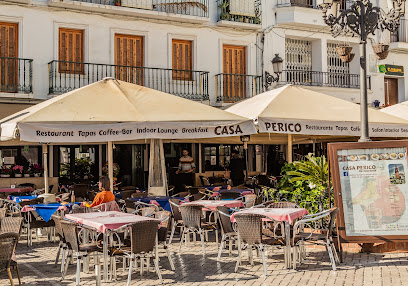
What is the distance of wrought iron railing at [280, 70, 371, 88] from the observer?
72.2 ft

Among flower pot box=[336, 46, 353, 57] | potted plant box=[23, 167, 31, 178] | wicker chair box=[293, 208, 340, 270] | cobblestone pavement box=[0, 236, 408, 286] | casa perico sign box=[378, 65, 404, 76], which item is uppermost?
casa perico sign box=[378, 65, 404, 76]

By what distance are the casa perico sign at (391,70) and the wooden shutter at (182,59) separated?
9065 mm

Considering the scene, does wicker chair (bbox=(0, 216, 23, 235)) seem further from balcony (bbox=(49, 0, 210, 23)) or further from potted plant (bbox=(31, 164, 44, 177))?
balcony (bbox=(49, 0, 210, 23))

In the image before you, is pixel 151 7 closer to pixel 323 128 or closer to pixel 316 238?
pixel 323 128

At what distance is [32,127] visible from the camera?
9219 millimetres

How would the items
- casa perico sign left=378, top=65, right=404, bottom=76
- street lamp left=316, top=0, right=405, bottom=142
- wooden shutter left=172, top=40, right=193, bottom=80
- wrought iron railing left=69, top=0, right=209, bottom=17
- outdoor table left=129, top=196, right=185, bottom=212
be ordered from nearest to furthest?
street lamp left=316, top=0, right=405, bottom=142 → outdoor table left=129, top=196, right=185, bottom=212 → wrought iron railing left=69, top=0, right=209, bottom=17 → wooden shutter left=172, top=40, right=193, bottom=80 → casa perico sign left=378, top=65, right=404, bottom=76

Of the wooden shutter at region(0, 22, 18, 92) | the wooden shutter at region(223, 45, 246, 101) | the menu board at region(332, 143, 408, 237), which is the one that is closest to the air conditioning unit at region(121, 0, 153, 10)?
the wooden shutter at region(223, 45, 246, 101)

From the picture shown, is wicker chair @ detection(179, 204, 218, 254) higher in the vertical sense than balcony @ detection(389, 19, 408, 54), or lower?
lower

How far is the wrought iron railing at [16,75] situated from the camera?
17172 mm

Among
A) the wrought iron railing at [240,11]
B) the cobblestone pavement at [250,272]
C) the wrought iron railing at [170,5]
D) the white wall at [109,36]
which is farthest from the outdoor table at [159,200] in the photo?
the wrought iron railing at [240,11]

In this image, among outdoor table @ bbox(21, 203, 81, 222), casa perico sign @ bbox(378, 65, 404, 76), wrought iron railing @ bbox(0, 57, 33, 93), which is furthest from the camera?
casa perico sign @ bbox(378, 65, 404, 76)

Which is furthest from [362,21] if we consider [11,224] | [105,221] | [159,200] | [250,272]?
[11,224]

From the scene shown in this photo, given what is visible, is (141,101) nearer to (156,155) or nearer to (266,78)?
(156,155)

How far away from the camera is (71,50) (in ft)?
60.9
